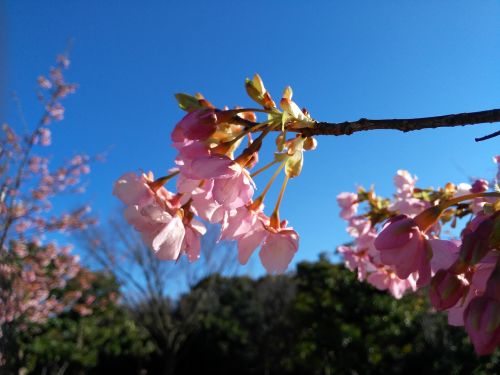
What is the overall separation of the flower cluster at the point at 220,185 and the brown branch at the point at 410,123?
1.4 inches

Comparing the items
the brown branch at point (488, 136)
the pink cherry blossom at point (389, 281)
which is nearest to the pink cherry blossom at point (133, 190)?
the brown branch at point (488, 136)

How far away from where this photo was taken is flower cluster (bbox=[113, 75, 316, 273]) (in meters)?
0.42

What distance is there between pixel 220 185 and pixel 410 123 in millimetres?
188

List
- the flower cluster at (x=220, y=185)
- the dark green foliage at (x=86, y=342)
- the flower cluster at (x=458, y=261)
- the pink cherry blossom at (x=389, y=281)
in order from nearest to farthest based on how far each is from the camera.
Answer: the flower cluster at (x=458, y=261)
the flower cluster at (x=220, y=185)
the pink cherry blossom at (x=389, y=281)
the dark green foliage at (x=86, y=342)

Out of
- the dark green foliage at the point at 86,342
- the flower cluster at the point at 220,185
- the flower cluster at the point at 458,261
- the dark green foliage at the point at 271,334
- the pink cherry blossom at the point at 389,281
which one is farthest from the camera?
the dark green foliage at the point at 86,342

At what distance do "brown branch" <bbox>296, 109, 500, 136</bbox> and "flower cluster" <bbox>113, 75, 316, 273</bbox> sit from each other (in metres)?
0.04

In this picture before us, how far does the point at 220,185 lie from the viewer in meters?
0.42

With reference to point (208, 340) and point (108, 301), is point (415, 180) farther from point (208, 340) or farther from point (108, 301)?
point (108, 301)

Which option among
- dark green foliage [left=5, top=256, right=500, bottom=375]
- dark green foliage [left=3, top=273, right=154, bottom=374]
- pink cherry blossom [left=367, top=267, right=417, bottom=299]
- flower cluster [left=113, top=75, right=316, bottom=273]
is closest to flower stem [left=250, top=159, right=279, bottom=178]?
flower cluster [left=113, top=75, right=316, bottom=273]

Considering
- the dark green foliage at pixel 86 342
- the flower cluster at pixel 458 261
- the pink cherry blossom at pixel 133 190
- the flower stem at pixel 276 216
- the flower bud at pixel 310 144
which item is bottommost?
the flower cluster at pixel 458 261

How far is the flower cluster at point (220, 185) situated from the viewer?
1.38ft

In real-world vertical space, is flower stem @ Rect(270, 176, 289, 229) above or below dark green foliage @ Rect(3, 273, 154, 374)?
below

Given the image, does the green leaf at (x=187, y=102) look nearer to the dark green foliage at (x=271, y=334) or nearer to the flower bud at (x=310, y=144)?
the flower bud at (x=310, y=144)

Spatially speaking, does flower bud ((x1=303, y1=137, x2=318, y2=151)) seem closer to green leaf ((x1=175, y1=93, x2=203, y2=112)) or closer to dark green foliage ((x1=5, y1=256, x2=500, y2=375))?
green leaf ((x1=175, y1=93, x2=203, y2=112))
